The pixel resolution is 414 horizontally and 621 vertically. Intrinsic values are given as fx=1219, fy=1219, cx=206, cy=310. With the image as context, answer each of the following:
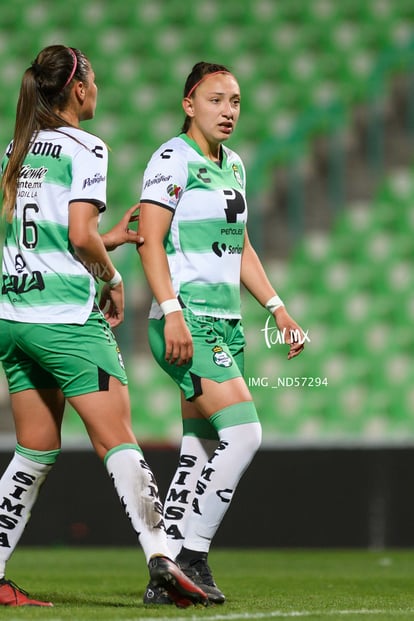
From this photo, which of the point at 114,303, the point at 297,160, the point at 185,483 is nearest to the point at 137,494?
the point at 185,483

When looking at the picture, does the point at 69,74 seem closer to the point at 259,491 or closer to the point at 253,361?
the point at 259,491

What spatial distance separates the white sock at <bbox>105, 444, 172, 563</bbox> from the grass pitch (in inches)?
8.3

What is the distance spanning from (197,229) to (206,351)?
0.39 metres

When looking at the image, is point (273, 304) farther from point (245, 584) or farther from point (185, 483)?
point (245, 584)

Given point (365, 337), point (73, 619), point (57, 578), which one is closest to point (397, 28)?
point (365, 337)

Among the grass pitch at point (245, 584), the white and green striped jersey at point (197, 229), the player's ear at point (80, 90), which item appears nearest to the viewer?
the grass pitch at point (245, 584)

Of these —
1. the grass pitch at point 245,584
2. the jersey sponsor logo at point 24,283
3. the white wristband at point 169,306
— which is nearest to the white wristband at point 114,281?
the white wristband at point 169,306

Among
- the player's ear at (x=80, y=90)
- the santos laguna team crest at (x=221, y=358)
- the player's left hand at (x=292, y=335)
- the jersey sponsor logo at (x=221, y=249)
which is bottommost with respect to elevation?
the santos laguna team crest at (x=221, y=358)

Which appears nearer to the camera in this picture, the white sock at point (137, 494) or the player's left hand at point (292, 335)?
the white sock at point (137, 494)

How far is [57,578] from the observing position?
16.0 feet

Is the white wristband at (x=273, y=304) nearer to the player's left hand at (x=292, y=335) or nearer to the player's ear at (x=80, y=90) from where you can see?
the player's left hand at (x=292, y=335)

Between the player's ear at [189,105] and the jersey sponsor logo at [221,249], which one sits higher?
the player's ear at [189,105]

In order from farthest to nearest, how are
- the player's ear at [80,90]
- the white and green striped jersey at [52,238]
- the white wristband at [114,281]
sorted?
the white wristband at [114,281] < the player's ear at [80,90] < the white and green striped jersey at [52,238]

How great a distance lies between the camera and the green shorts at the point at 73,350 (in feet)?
11.0
